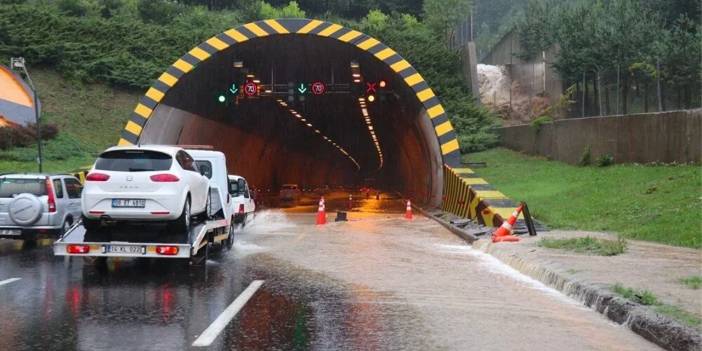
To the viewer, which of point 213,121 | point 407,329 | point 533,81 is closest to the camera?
point 407,329

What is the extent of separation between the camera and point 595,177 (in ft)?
86.4

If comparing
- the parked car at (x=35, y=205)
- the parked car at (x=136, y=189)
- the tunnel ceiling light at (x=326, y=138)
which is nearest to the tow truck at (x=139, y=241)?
the parked car at (x=136, y=189)

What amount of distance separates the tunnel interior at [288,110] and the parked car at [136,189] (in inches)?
650

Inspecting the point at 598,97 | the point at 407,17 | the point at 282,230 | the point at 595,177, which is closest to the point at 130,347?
the point at 282,230

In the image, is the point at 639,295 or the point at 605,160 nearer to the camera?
the point at 639,295

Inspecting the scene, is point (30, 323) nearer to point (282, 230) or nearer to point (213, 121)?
point (282, 230)

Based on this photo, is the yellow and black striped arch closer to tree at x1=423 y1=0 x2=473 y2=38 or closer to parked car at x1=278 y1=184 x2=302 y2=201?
parked car at x1=278 y1=184 x2=302 y2=201

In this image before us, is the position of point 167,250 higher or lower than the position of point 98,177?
lower

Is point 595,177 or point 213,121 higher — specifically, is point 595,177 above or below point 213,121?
below

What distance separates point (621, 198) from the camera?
21.5 metres

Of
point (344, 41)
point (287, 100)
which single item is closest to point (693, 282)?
point (344, 41)

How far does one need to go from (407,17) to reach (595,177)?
63121 mm

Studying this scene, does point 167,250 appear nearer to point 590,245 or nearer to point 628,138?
point 590,245

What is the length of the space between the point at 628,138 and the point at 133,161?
1898 cm
